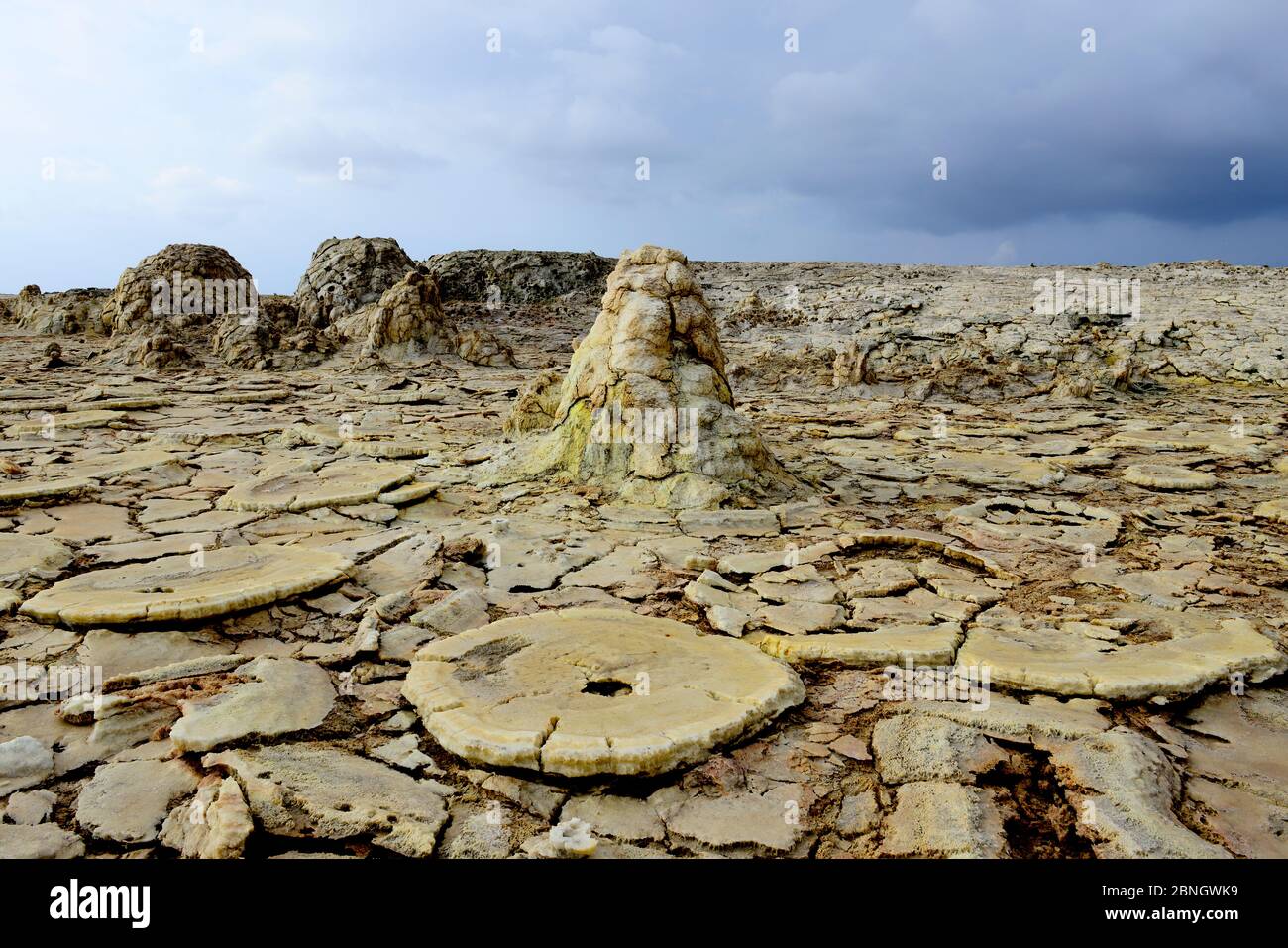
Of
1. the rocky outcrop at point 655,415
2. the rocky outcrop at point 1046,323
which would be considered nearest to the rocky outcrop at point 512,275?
the rocky outcrop at point 1046,323

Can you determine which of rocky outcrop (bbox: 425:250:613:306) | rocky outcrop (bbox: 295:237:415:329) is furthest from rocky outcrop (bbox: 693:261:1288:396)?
rocky outcrop (bbox: 295:237:415:329)

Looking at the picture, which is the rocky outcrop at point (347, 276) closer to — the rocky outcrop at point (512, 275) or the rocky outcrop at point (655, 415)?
the rocky outcrop at point (512, 275)

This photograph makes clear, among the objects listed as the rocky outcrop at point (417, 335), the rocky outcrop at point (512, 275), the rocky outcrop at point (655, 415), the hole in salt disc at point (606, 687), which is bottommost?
Result: the hole in salt disc at point (606, 687)

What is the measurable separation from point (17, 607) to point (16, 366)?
11.8 meters

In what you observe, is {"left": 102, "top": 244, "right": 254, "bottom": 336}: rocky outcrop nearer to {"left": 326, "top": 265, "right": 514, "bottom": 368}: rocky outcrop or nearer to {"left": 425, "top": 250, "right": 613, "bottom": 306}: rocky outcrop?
{"left": 326, "top": 265, "right": 514, "bottom": 368}: rocky outcrop

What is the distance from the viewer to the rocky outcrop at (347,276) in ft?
53.8

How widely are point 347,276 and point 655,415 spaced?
14.0 metres

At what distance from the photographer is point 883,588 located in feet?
12.0

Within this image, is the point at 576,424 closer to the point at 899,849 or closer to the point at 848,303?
the point at 899,849

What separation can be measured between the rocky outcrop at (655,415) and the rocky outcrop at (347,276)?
40.5 feet

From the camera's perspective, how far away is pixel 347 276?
1684 cm

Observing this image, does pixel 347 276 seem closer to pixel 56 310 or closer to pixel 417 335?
pixel 417 335

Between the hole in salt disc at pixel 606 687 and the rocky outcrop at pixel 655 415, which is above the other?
the rocky outcrop at pixel 655 415

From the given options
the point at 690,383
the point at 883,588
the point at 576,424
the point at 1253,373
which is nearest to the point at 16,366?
the point at 576,424
